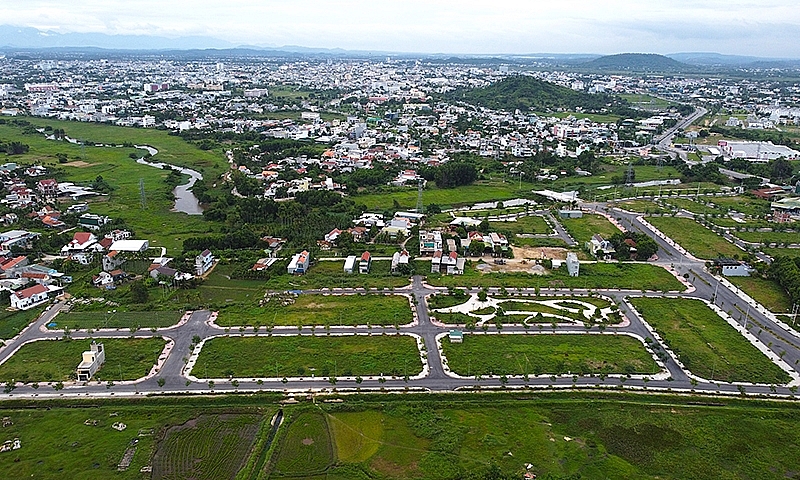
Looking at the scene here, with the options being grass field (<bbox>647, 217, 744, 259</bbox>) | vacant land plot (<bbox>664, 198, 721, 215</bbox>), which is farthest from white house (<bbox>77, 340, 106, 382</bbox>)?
vacant land plot (<bbox>664, 198, 721, 215</bbox>)

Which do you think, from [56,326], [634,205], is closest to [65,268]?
[56,326]

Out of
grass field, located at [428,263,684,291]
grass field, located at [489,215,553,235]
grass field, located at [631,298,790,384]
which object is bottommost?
grass field, located at [631,298,790,384]

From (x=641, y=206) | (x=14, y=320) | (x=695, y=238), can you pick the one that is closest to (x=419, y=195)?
(x=641, y=206)

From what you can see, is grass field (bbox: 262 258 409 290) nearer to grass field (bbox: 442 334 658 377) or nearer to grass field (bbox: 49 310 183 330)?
grass field (bbox: 49 310 183 330)

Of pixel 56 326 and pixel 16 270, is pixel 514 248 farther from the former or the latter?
pixel 16 270

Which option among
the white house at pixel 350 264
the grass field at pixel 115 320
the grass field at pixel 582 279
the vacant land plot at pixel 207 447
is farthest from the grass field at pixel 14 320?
the grass field at pixel 582 279

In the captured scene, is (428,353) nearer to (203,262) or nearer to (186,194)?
(203,262)
